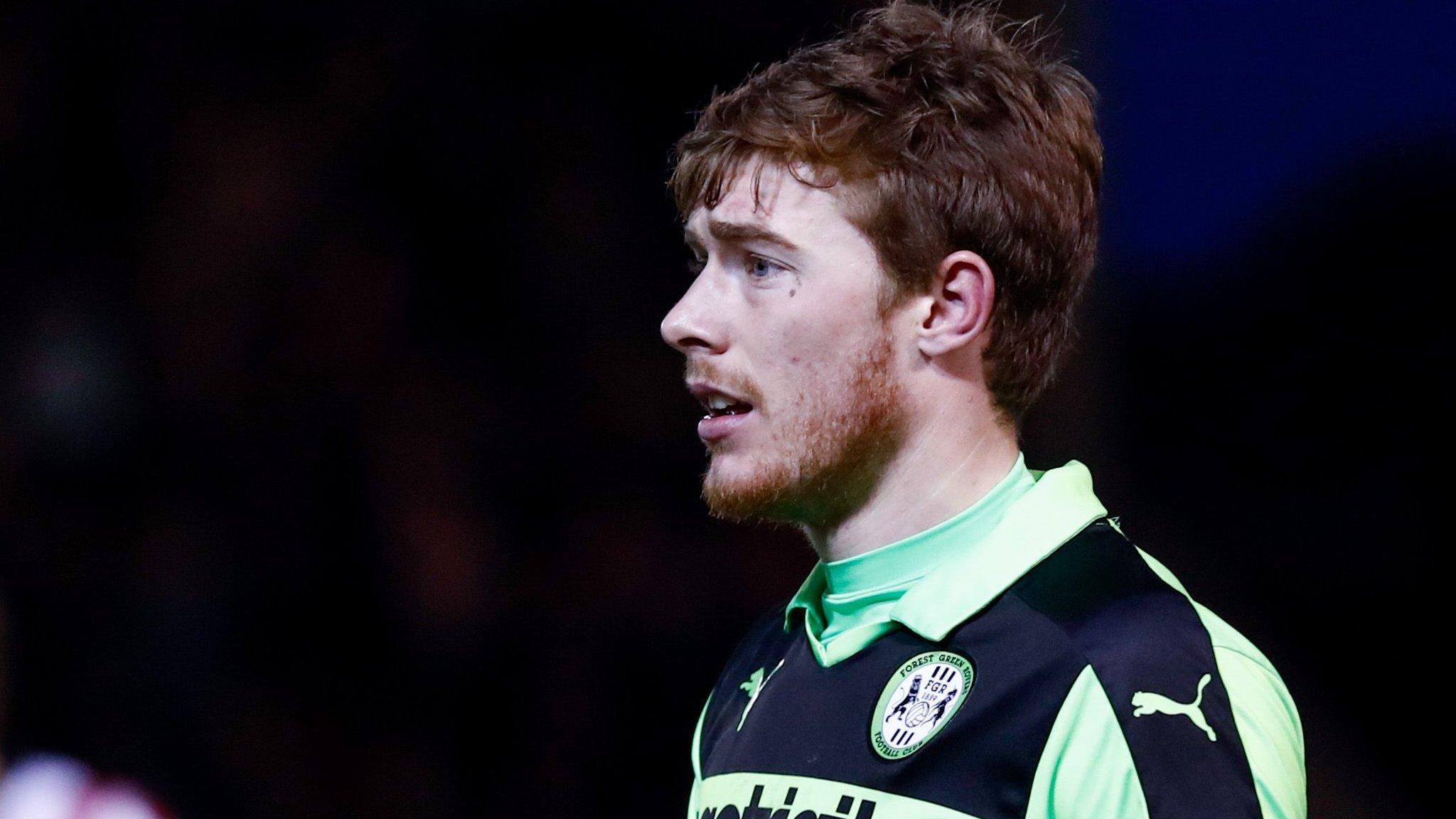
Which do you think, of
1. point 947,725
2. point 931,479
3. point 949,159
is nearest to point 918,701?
point 947,725

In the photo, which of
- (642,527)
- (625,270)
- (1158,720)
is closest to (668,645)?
(642,527)

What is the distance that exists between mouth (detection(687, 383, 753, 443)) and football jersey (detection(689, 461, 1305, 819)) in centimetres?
29

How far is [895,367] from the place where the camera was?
5.78 ft

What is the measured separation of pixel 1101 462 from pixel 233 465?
2368 mm

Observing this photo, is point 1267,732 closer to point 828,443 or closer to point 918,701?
point 918,701

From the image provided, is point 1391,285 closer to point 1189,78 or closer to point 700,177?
point 1189,78

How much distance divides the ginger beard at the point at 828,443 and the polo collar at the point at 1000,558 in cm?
15

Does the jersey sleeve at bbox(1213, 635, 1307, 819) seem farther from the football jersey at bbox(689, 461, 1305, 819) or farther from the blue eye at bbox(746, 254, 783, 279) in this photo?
the blue eye at bbox(746, 254, 783, 279)

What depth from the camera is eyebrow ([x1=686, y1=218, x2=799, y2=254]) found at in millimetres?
1763

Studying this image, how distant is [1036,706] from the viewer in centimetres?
148

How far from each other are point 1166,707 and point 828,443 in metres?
0.52

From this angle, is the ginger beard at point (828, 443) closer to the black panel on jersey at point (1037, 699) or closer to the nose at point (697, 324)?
the nose at point (697, 324)

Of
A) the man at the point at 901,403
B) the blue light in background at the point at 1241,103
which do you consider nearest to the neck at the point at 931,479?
the man at the point at 901,403

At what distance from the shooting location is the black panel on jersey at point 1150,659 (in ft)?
4.48
